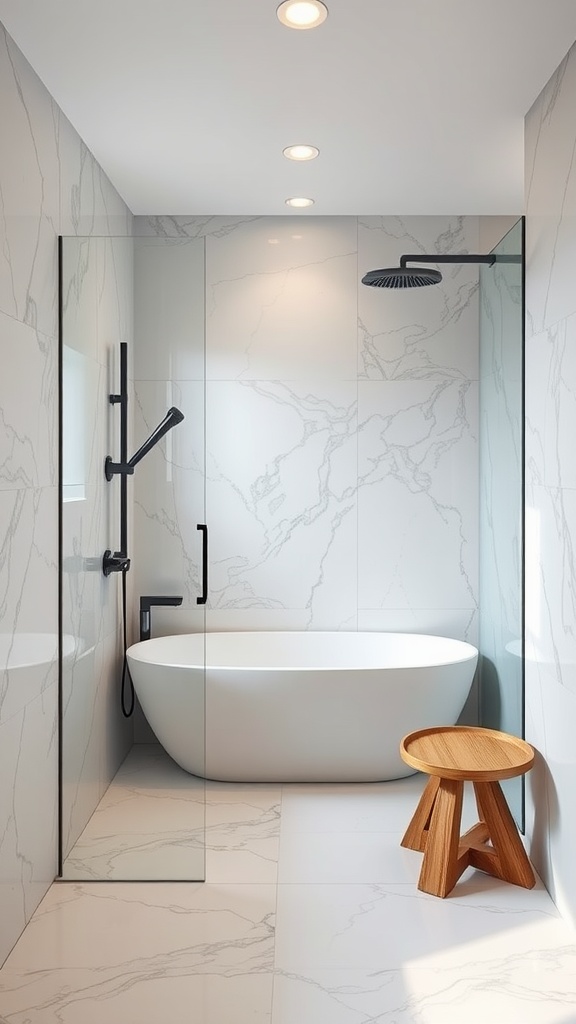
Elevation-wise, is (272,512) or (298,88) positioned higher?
(298,88)

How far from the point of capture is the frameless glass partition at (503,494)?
3293 mm

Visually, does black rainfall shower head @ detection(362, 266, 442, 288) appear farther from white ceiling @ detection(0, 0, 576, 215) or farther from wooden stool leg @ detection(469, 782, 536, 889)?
wooden stool leg @ detection(469, 782, 536, 889)

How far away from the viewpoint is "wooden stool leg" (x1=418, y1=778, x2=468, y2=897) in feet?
9.31

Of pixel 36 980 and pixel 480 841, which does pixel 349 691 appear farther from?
pixel 36 980

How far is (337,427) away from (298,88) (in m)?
1.92

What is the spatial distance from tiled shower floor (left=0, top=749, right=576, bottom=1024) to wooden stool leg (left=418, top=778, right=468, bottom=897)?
0.05 metres

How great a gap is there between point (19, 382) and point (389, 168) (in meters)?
1.87

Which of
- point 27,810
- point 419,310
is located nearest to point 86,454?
point 27,810

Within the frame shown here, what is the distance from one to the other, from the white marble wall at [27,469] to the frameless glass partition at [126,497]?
8 cm

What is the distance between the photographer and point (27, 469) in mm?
2607

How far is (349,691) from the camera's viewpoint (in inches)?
143

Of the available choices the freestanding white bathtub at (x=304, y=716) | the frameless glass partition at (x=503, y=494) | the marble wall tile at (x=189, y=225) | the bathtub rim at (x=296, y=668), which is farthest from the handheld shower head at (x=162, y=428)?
the marble wall tile at (x=189, y=225)

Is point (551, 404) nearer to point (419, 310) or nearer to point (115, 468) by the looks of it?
point (115, 468)

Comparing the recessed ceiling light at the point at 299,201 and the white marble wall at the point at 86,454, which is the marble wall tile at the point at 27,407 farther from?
the recessed ceiling light at the point at 299,201
